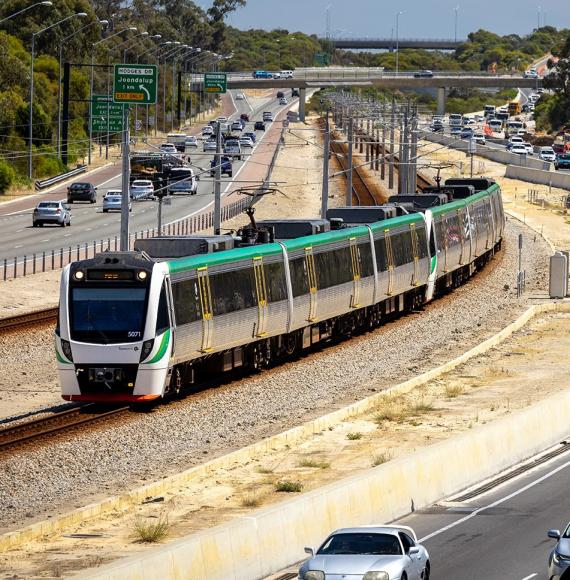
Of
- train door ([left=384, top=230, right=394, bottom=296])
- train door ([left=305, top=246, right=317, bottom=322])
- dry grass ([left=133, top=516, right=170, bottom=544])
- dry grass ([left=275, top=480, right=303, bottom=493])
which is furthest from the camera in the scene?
train door ([left=384, top=230, right=394, bottom=296])

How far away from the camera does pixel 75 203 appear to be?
4018 inches

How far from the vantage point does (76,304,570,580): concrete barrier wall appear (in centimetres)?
1845

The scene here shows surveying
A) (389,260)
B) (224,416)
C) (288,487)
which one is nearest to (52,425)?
(224,416)

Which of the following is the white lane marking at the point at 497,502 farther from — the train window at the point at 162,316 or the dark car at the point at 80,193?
the dark car at the point at 80,193

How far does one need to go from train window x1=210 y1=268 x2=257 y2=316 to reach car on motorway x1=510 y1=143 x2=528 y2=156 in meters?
117

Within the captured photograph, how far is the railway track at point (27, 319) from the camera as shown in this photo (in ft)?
149

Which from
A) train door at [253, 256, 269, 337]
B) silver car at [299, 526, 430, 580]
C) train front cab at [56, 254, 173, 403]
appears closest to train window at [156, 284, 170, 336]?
train front cab at [56, 254, 173, 403]

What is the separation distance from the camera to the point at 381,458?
92.3ft

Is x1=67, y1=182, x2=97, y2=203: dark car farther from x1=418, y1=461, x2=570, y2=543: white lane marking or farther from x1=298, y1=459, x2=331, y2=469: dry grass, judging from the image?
x1=298, y1=459, x2=331, y2=469: dry grass

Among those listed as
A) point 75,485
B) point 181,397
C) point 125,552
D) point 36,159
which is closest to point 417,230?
point 181,397

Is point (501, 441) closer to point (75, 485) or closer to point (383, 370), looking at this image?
point (75, 485)

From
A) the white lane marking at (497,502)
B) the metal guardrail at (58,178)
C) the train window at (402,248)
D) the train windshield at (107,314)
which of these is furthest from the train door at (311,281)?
the metal guardrail at (58,178)

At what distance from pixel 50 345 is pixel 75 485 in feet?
59.8

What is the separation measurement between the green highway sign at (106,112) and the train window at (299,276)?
201 ft
